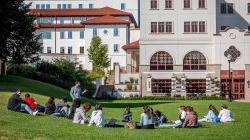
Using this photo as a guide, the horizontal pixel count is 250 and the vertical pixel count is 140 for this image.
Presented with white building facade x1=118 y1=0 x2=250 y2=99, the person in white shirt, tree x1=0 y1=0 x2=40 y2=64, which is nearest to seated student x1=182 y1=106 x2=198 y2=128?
the person in white shirt

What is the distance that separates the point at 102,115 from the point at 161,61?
49096mm

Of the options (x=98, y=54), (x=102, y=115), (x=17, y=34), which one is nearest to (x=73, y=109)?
(x=102, y=115)

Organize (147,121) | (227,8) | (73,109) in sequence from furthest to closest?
1. (227,8)
2. (73,109)
3. (147,121)

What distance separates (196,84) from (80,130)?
5213 centimetres

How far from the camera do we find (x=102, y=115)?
95.2 ft

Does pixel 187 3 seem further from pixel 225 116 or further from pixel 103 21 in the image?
pixel 225 116

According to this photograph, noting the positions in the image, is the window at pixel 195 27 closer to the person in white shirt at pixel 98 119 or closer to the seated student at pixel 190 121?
the seated student at pixel 190 121

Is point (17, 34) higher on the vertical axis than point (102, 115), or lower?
higher

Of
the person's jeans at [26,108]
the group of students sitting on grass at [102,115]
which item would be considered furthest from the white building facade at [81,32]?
the person's jeans at [26,108]

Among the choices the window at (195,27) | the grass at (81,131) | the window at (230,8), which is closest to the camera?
the grass at (81,131)

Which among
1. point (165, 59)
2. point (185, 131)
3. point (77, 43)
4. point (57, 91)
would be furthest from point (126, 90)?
point (185, 131)

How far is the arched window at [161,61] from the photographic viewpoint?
7738 centimetres

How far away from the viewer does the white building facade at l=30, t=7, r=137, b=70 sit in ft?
365

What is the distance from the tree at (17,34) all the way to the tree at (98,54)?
47.7m
